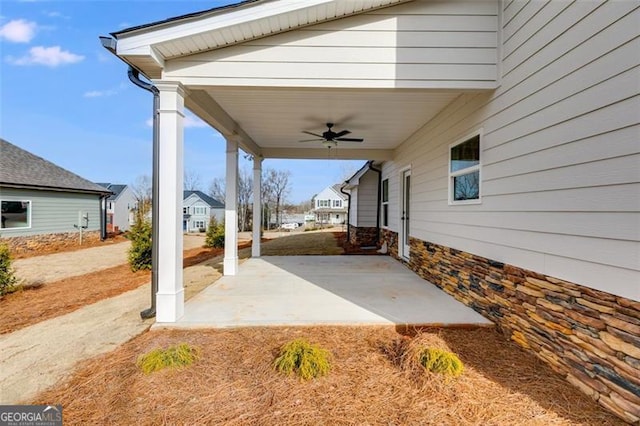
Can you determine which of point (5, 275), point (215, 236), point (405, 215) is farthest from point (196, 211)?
point (405, 215)

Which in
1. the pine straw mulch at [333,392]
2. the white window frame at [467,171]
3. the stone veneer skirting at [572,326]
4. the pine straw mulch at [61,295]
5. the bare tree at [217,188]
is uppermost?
the bare tree at [217,188]

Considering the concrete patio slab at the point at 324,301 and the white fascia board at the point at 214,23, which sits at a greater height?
the white fascia board at the point at 214,23

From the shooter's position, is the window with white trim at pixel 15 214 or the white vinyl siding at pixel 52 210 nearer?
the window with white trim at pixel 15 214

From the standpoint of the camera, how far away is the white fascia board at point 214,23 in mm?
3197

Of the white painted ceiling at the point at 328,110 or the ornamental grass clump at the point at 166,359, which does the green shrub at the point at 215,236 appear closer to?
the white painted ceiling at the point at 328,110

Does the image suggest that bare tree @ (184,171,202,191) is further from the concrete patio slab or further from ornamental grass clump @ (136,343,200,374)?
ornamental grass clump @ (136,343,200,374)

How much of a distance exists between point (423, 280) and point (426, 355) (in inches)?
131

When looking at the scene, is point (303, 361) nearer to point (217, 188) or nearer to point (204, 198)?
point (204, 198)

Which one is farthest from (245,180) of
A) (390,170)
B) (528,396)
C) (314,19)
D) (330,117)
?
(528,396)

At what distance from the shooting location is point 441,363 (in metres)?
2.49

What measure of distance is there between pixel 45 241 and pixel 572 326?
52.6 ft

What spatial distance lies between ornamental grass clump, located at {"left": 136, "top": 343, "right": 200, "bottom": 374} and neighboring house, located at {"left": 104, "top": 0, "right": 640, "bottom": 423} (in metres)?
0.95

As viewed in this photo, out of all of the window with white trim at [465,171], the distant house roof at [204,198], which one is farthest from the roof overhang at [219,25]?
the distant house roof at [204,198]

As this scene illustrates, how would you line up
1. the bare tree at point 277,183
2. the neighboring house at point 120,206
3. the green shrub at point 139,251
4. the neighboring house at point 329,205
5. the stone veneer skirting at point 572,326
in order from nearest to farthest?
the stone veneer skirting at point 572,326, the green shrub at point 139,251, the neighboring house at point 120,206, the bare tree at point 277,183, the neighboring house at point 329,205
